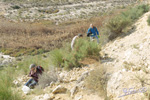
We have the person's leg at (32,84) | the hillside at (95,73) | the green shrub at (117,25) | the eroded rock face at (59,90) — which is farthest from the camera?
the green shrub at (117,25)

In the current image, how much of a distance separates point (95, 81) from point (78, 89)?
0.57 metres

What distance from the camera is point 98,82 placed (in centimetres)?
299

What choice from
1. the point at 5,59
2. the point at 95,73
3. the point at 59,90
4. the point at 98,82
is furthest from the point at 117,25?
the point at 5,59

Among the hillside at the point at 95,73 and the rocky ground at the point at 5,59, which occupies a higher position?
the hillside at the point at 95,73

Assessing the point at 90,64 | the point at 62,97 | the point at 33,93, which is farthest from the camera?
the point at 90,64

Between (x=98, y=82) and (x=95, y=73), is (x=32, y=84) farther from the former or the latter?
(x=98, y=82)

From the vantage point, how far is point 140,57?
11.8 feet

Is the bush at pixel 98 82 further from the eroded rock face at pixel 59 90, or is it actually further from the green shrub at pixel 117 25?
the green shrub at pixel 117 25

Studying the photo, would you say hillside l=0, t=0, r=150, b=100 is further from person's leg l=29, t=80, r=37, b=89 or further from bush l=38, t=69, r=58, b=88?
person's leg l=29, t=80, r=37, b=89

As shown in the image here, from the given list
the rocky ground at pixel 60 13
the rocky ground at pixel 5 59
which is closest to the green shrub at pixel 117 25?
the rocky ground at pixel 5 59

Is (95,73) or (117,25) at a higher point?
(117,25)

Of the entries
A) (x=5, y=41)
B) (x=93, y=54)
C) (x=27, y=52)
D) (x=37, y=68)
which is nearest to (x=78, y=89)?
(x=93, y=54)

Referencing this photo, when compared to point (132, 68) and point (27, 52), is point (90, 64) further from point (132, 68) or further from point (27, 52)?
point (27, 52)

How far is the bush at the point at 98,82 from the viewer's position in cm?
294
